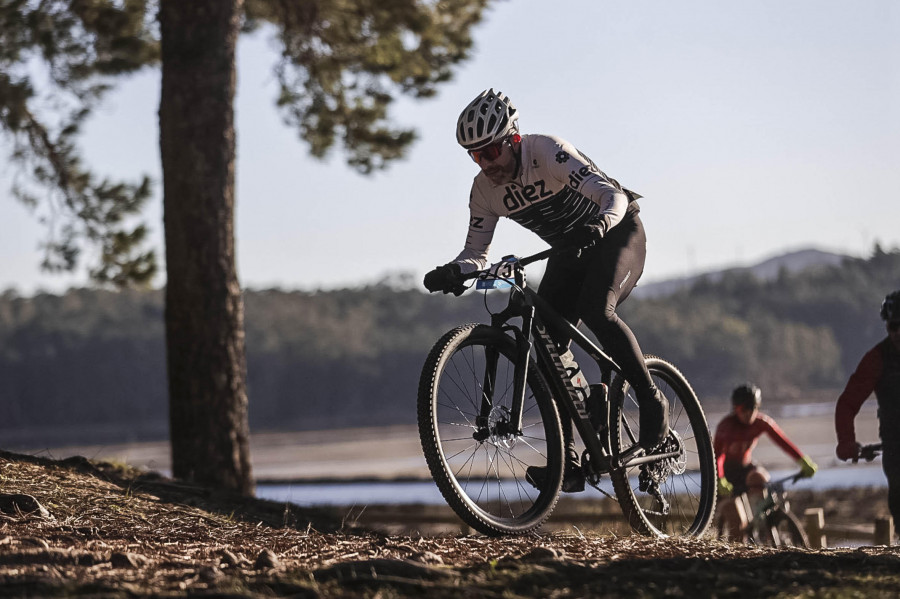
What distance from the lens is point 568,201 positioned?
5.76 metres

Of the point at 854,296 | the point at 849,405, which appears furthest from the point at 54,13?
the point at 854,296

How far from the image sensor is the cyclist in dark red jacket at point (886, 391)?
6.32 metres

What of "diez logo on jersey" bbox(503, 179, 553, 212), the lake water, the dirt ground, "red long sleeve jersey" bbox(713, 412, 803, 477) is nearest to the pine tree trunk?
the dirt ground

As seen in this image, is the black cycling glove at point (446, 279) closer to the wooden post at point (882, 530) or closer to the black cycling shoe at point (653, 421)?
the black cycling shoe at point (653, 421)

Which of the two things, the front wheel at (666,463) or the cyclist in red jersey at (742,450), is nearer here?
the front wheel at (666,463)

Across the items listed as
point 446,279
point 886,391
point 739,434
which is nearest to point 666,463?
point 886,391

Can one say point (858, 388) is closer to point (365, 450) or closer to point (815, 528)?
point (815, 528)

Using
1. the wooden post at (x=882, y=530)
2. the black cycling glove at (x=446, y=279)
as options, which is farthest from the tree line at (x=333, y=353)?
the black cycling glove at (x=446, y=279)

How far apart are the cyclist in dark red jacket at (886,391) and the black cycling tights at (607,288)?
1.39 metres

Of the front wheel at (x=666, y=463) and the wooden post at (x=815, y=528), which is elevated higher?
the front wheel at (x=666, y=463)

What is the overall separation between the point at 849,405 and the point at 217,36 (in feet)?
21.1

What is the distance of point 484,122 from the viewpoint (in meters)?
5.44

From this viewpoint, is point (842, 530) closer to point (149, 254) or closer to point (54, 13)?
point (149, 254)

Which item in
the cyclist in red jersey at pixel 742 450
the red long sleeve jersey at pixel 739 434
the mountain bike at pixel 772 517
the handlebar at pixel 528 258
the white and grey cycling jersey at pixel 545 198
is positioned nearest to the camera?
the handlebar at pixel 528 258
